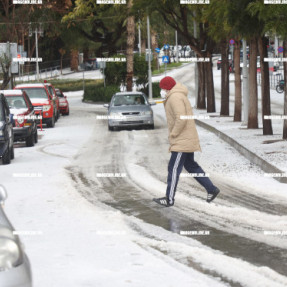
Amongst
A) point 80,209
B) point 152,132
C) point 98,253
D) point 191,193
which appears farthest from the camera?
point 152,132

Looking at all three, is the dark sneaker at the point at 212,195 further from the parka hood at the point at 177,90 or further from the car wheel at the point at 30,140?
the car wheel at the point at 30,140

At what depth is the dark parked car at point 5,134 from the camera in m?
18.4

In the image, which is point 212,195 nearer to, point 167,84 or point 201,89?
point 167,84

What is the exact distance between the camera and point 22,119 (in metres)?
23.4

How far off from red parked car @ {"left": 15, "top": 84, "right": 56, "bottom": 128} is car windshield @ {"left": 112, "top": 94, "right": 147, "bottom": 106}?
2946 mm

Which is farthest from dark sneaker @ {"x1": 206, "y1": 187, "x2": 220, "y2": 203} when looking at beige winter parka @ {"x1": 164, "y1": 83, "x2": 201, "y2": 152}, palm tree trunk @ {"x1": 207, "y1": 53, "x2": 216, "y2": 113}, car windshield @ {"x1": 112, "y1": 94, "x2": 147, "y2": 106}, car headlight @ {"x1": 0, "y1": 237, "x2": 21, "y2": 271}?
palm tree trunk @ {"x1": 207, "y1": 53, "x2": 216, "y2": 113}

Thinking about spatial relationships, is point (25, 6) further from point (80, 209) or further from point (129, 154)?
point (80, 209)

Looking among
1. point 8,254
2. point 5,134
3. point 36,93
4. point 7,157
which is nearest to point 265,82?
point 5,134

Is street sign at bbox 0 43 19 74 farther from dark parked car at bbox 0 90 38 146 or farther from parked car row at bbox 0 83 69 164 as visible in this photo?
dark parked car at bbox 0 90 38 146

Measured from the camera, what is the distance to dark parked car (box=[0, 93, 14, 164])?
18.4 metres

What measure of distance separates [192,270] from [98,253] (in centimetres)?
125

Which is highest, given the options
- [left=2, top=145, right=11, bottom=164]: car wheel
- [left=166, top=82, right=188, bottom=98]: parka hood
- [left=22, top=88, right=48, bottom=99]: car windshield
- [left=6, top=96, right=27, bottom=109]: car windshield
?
[left=166, top=82, right=188, bottom=98]: parka hood

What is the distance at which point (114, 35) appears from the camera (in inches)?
2474

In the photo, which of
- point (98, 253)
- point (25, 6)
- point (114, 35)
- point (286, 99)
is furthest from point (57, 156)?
point (114, 35)
